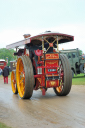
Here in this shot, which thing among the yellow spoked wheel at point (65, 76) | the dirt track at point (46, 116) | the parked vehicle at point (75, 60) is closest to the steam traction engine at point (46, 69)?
the yellow spoked wheel at point (65, 76)

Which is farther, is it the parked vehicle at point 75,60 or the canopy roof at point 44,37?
the parked vehicle at point 75,60

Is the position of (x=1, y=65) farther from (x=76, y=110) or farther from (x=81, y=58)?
(x=76, y=110)

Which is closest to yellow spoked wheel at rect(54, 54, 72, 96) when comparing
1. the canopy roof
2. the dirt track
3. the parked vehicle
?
the canopy roof

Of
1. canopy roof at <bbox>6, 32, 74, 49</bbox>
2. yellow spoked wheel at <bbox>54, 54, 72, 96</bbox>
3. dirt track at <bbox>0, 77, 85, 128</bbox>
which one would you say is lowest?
dirt track at <bbox>0, 77, 85, 128</bbox>

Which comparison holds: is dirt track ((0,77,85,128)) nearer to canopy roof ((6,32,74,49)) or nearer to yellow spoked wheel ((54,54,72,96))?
yellow spoked wheel ((54,54,72,96))

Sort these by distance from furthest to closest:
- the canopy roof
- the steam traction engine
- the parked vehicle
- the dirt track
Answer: the parked vehicle, the canopy roof, the steam traction engine, the dirt track

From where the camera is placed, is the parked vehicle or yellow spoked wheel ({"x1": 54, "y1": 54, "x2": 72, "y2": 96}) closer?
yellow spoked wheel ({"x1": 54, "y1": 54, "x2": 72, "y2": 96})

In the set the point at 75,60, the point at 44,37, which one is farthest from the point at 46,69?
the point at 75,60

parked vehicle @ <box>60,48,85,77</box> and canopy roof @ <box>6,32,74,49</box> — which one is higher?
canopy roof @ <box>6,32,74,49</box>

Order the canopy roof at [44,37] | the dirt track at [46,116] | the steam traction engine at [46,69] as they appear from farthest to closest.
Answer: the canopy roof at [44,37], the steam traction engine at [46,69], the dirt track at [46,116]

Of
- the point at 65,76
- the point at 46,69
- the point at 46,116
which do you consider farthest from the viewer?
the point at 46,69

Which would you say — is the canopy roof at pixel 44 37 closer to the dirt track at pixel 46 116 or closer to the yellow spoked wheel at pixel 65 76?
the yellow spoked wheel at pixel 65 76

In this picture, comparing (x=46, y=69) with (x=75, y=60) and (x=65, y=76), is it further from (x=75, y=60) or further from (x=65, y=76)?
(x=75, y=60)

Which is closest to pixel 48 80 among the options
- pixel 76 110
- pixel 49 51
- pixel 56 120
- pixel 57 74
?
pixel 57 74
